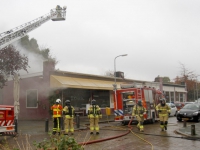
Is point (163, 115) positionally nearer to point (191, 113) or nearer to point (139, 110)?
point (139, 110)

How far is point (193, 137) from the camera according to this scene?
997 centimetres

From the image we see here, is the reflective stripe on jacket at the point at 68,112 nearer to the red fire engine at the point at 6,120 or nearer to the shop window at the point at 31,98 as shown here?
the red fire engine at the point at 6,120

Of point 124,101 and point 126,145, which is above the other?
point 124,101

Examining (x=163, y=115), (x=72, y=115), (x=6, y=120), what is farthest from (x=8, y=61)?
(x=163, y=115)

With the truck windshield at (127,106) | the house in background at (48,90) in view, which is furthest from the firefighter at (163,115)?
the house in background at (48,90)

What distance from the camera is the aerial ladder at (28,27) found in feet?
47.4

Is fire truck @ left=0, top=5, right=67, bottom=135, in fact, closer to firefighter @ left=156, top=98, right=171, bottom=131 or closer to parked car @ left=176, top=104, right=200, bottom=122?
firefighter @ left=156, top=98, right=171, bottom=131

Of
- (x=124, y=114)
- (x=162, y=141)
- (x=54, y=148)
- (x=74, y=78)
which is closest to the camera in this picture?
(x=54, y=148)

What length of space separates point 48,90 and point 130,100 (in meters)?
7.51

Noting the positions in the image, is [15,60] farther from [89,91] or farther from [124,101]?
[89,91]

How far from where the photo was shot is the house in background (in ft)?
67.5

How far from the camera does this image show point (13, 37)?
1484cm

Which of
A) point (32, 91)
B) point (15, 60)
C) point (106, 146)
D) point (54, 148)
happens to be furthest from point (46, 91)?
point (54, 148)

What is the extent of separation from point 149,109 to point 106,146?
27.9 feet
